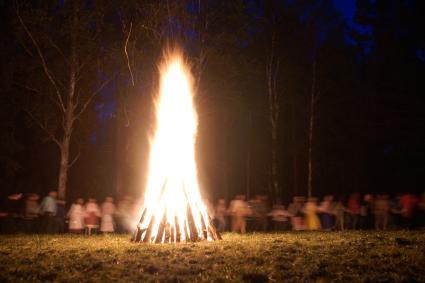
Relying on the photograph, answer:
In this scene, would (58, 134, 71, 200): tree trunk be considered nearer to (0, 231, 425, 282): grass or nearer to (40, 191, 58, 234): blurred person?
(40, 191, 58, 234): blurred person

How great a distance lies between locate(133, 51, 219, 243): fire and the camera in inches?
629

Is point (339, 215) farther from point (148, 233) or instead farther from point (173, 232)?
point (148, 233)

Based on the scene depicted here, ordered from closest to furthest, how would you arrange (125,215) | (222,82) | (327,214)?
(125,215), (327,214), (222,82)

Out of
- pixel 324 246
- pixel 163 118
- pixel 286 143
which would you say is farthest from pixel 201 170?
pixel 324 246

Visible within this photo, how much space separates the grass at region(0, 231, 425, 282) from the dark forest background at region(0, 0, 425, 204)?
467 inches

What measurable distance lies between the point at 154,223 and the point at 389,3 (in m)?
23.4

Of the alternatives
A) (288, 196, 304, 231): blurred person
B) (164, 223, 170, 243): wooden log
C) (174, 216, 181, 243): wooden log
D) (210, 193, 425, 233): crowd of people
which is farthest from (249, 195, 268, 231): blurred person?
(164, 223, 170, 243): wooden log

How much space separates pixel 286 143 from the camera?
42781mm

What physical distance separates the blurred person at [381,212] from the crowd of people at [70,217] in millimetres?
9098

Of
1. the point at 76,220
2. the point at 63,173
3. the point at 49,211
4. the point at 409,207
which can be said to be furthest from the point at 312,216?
the point at 63,173

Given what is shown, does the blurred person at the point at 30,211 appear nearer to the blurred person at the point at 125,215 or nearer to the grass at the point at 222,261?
the blurred person at the point at 125,215

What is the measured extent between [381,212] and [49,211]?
12.4 meters

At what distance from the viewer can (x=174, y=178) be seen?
16.7m

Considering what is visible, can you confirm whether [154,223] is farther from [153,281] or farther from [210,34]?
[210,34]
